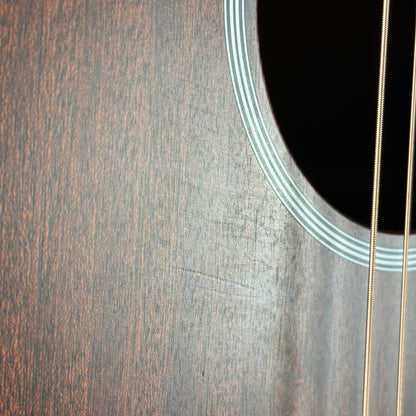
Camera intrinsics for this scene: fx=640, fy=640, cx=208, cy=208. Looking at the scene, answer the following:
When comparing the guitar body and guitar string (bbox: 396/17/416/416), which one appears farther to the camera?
guitar string (bbox: 396/17/416/416)

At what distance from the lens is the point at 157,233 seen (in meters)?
0.51

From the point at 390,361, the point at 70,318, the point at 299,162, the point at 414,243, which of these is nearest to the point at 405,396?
the point at 390,361

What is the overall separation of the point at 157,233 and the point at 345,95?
0.95 ft

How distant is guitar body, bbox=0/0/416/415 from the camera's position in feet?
1.49

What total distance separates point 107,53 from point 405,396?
46 centimetres

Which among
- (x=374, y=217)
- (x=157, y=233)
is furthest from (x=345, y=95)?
(x=157, y=233)

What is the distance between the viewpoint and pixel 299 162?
0.59 meters

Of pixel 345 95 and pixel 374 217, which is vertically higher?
pixel 345 95

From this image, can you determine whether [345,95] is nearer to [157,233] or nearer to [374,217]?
[374,217]

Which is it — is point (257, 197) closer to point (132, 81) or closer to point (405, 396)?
point (132, 81)

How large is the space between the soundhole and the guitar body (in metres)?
0.05

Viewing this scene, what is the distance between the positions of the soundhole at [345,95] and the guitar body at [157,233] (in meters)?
0.05

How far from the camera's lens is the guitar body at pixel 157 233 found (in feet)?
1.49

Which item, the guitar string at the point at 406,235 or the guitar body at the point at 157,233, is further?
the guitar string at the point at 406,235
